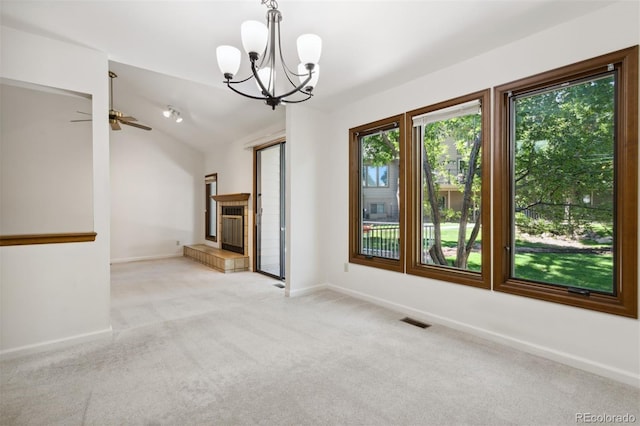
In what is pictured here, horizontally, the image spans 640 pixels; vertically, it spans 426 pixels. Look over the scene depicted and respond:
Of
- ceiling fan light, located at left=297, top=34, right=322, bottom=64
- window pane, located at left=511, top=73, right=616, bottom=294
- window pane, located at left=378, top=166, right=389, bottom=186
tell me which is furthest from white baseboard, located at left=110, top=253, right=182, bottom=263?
window pane, located at left=511, top=73, right=616, bottom=294

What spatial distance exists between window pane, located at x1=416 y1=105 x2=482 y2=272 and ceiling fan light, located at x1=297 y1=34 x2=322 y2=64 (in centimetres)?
171

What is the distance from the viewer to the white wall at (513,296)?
A: 6.68 feet

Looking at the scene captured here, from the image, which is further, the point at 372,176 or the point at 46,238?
the point at 372,176

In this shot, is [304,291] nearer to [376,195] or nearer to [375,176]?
[376,195]

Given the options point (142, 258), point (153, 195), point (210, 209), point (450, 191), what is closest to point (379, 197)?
point (450, 191)

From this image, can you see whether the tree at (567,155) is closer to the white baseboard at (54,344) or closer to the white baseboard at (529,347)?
the white baseboard at (529,347)

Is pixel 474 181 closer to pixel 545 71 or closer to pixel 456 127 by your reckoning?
pixel 456 127

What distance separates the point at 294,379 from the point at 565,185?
8.30 ft

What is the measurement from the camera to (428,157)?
3316 millimetres

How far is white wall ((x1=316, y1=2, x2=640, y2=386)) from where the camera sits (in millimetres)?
2035

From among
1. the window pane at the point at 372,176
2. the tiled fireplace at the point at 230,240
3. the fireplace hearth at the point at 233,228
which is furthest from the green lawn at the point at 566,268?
the fireplace hearth at the point at 233,228

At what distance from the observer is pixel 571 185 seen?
2.36 m

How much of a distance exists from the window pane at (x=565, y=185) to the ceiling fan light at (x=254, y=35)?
217 centimetres

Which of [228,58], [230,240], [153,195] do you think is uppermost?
[228,58]
